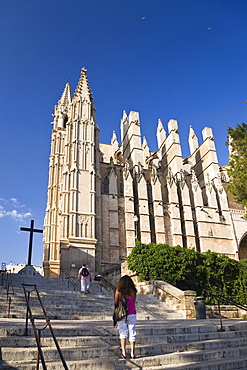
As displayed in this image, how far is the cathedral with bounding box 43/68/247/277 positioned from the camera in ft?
74.6

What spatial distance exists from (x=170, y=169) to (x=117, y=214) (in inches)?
359

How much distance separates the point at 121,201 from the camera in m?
26.5

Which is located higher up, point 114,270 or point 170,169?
point 170,169

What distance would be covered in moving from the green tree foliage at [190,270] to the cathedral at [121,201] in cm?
724

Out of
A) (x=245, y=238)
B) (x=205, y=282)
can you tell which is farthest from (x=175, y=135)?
(x=205, y=282)

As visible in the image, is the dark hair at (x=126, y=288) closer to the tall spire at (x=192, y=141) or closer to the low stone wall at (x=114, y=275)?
the low stone wall at (x=114, y=275)

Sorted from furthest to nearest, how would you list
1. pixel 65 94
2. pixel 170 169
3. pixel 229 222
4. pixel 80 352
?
pixel 65 94 < pixel 170 169 < pixel 229 222 < pixel 80 352

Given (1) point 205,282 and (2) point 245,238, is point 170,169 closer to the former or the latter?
(2) point 245,238

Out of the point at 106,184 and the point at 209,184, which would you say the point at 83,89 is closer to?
the point at 106,184

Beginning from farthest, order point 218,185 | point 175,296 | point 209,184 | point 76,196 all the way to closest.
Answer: point 218,185 → point 209,184 → point 76,196 → point 175,296

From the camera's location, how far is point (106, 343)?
4.94 metres

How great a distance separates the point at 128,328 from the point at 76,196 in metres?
18.8

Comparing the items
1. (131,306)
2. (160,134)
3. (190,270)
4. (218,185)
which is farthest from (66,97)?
(131,306)

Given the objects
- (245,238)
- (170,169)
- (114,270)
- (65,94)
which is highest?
(65,94)
